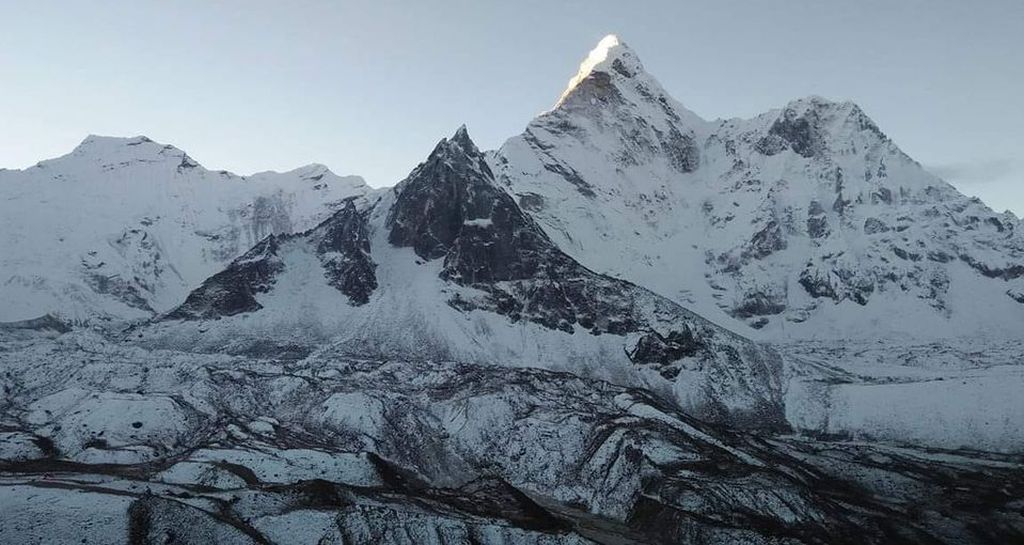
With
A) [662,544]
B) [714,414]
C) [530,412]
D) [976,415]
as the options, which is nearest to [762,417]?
[714,414]

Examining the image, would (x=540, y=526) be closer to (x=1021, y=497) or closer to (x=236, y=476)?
(x=236, y=476)

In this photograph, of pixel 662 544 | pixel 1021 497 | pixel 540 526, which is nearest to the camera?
pixel 540 526

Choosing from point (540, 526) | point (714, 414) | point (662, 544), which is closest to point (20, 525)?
point (540, 526)

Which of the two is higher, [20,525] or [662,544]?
[20,525]

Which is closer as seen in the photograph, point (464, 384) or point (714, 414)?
point (464, 384)

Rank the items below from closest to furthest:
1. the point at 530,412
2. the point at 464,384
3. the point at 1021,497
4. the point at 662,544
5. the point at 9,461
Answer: the point at 662,544
the point at 9,461
the point at 1021,497
the point at 530,412
the point at 464,384

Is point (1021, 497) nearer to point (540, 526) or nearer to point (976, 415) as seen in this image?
point (976, 415)
